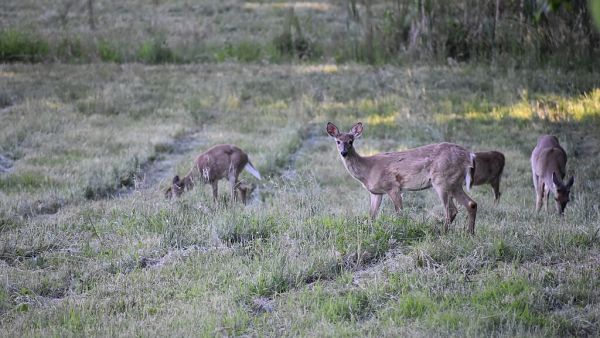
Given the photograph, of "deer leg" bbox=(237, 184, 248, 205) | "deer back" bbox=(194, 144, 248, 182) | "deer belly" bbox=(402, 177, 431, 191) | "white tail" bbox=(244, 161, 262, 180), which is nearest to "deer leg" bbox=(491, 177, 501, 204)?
"deer belly" bbox=(402, 177, 431, 191)

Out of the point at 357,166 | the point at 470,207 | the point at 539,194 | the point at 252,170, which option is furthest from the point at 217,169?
the point at 539,194

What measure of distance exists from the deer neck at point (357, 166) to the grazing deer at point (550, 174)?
2747 mm

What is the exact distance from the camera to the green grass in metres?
6.20

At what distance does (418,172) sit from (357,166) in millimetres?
900

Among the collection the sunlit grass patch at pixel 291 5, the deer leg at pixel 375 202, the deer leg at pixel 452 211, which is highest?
the sunlit grass patch at pixel 291 5

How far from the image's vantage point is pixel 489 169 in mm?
11641

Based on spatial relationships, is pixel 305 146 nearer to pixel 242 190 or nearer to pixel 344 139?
pixel 242 190

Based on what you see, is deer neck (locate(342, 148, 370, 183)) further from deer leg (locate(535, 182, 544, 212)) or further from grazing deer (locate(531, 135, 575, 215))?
deer leg (locate(535, 182, 544, 212))

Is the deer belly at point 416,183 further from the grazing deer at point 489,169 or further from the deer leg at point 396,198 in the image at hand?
the grazing deer at point 489,169

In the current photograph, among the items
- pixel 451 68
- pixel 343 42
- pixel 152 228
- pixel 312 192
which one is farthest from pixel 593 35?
pixel 152 228

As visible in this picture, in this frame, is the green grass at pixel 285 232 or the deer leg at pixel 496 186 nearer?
the green grass at pixel 285 232

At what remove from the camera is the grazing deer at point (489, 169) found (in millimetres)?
11445

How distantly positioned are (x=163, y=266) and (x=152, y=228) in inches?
54.5

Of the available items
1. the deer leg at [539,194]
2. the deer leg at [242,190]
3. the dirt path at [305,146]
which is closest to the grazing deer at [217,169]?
the deer leg at [242,190]
